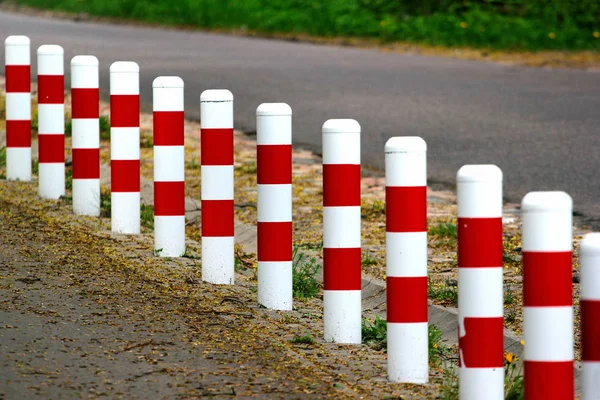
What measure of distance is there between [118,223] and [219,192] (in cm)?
132

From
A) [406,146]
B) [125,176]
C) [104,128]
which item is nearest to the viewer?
[406,146]

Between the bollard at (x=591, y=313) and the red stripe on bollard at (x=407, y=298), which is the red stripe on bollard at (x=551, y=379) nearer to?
the bollard at (x=591, y=313)

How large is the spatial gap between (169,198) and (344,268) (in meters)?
1.83

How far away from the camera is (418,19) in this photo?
2084 cm

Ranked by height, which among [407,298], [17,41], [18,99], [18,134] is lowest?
[407,298]

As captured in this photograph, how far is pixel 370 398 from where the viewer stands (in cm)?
446

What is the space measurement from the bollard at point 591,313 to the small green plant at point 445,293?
200cm

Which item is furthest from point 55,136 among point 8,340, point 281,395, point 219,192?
point 281,395

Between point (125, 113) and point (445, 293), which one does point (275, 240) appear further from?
point (125, 113)

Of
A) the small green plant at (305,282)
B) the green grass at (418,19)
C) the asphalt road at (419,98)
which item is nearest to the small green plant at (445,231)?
the asphalt road at (419,98)

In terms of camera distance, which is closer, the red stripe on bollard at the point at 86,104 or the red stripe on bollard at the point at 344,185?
the red stripe on bollard at the point at 344,185

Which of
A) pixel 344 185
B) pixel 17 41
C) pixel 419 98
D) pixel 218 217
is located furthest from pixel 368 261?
pixel 419 98

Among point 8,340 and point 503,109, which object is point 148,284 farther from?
point 503,109

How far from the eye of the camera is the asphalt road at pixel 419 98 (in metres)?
10.1
